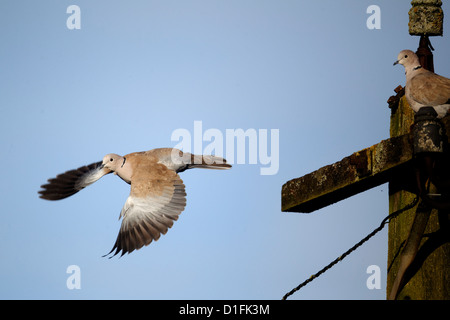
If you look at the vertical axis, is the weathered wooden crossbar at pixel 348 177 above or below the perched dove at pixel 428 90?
below

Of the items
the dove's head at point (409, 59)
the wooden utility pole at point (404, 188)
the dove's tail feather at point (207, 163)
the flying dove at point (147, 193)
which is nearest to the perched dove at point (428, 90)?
the dove's head at point (409, 59)

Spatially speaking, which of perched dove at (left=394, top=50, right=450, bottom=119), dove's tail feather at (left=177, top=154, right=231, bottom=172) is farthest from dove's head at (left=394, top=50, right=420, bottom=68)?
dove's tail feather at (left=177, top=154, right=231, bottom=172)

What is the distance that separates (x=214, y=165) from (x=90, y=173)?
6.15 feet

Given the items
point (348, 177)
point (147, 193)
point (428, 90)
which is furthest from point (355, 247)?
point (147, 193)

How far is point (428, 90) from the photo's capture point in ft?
15.4

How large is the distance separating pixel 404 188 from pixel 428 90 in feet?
2.44

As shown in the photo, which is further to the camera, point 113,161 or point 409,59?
Result: point 113,161

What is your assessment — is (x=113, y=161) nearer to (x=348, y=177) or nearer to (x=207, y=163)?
(x=207, y=163)

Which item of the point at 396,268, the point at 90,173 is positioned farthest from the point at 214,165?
the point at 396,268

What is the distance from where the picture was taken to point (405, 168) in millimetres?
4301

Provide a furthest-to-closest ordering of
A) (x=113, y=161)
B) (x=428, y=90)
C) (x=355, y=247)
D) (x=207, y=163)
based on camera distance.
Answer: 1. (x=207, y=163)
2. (x=113, y=161)
3. (x=428, y=90)
4. (x=355, y=247)

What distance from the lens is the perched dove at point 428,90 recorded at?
180 inches

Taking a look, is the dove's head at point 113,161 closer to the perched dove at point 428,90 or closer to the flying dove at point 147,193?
the flying dove at point 147,193
